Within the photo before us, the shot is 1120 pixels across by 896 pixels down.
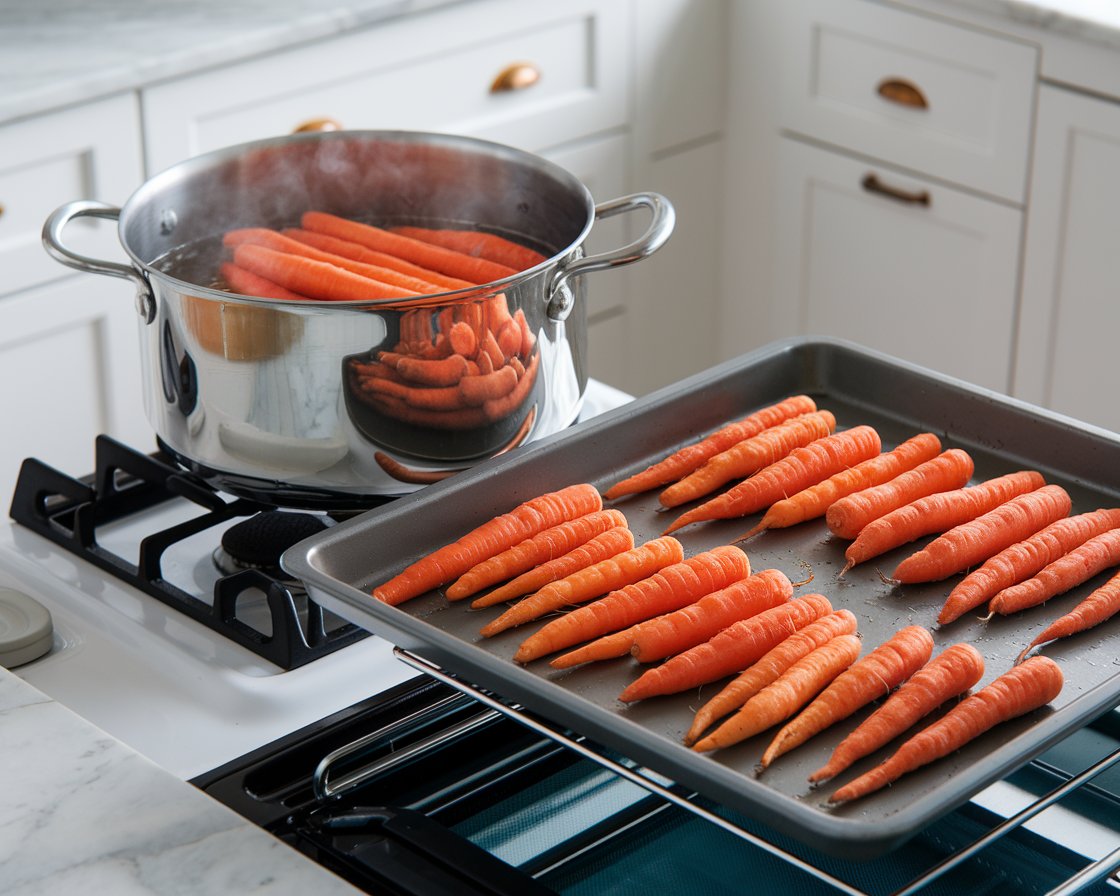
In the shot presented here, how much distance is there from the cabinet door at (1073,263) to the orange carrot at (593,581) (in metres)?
1.51

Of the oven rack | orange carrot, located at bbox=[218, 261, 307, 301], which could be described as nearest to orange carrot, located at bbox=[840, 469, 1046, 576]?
the oven rack

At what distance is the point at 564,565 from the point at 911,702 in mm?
257

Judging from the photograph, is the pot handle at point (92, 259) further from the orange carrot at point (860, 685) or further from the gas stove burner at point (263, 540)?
the orange carrot at point (860, 685)

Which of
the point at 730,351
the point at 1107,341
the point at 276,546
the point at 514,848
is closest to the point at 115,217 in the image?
the point at 276,546

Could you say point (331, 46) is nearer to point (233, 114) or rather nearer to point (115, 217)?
point (233, 114)

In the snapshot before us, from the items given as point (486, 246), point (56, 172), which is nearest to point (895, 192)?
point (56, 172)

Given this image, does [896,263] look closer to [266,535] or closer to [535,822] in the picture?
[266,535]

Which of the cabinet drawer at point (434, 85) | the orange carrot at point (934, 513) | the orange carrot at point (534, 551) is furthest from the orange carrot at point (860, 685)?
the cabinet drawer at point (434, 85)

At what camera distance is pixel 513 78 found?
252cm

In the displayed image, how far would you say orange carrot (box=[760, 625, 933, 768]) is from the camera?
34.1 inches

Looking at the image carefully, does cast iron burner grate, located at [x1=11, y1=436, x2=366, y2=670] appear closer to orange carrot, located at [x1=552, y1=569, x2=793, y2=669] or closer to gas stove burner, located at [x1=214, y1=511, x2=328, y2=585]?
gas stove burner, located at [x1=214, y1=511, x2=328, y2=585]

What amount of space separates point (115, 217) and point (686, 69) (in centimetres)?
177

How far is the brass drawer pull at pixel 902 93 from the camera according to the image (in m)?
2.55

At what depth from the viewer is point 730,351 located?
306cm
